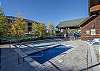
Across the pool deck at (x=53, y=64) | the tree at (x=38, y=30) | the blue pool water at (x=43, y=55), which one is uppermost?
the tree at (x=38, y=30)

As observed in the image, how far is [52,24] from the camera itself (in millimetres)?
53250

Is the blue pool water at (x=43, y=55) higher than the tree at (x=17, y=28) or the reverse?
the reverse

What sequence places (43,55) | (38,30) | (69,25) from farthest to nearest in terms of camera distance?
(38,30)
(69,25)
(43,55)

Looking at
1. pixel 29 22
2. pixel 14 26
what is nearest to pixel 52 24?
pixel 29 22

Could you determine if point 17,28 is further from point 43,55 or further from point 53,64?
point 53,64

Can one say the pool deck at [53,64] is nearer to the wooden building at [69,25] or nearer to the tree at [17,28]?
the tree at [17,28]

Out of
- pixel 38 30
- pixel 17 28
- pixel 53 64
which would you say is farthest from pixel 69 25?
pixel 53 64

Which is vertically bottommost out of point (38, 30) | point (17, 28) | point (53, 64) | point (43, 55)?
point (43, 55)

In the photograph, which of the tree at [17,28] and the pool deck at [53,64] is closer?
the pool deck at [53,64]

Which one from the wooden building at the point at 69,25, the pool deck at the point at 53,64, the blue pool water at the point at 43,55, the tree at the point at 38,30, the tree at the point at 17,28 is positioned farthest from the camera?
the tree at the point at 38,30

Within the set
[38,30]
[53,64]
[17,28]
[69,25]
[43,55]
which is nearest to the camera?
[53,64]

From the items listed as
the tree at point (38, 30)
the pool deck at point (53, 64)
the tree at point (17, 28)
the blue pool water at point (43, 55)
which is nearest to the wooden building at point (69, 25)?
the tree at point (38, 30)

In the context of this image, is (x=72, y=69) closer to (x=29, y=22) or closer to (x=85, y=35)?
(x=85, y=35)

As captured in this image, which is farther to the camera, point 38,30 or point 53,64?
point 38,30
